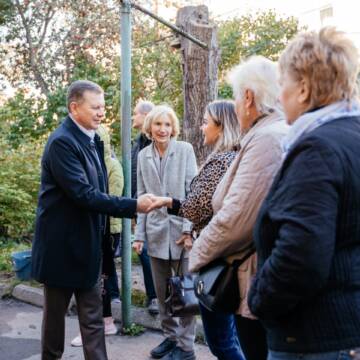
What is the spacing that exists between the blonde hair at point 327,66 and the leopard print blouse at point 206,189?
4.12 feet

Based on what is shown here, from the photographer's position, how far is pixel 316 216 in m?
1.56

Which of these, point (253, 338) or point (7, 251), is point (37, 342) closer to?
point (253, 338)

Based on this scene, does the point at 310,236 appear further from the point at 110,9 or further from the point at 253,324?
the point at 110,9

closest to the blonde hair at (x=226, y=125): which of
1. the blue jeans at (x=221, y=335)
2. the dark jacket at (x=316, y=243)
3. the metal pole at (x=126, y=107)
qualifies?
the blue jeans at (x=221, y=335)

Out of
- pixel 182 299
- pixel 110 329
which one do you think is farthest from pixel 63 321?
pixel 110 329

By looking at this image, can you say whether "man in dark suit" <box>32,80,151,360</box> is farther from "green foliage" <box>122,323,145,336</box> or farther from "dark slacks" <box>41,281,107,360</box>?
"green foliage" <box>122,323,145,336</box>

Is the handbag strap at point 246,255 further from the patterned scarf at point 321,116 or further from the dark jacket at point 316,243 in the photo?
the patterned scarf at point 321,116

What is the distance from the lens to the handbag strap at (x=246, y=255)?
238 cm

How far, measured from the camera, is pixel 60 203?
3316 mm

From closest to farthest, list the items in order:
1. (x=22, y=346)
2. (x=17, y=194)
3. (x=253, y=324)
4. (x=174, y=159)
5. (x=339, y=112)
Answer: (x=339, y=112)
(x=253, y=324)
(x=174, y=159)
(x=22, y=346)
(x=17, y=194)

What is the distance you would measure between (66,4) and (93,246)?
11150 millimetres

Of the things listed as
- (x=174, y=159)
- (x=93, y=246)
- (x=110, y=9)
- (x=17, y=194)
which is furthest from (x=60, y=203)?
(x=110, y=9)

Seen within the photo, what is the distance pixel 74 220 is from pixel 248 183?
4.76 feet

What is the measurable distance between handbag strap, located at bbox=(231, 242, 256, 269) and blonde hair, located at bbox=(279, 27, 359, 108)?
0.85 m
